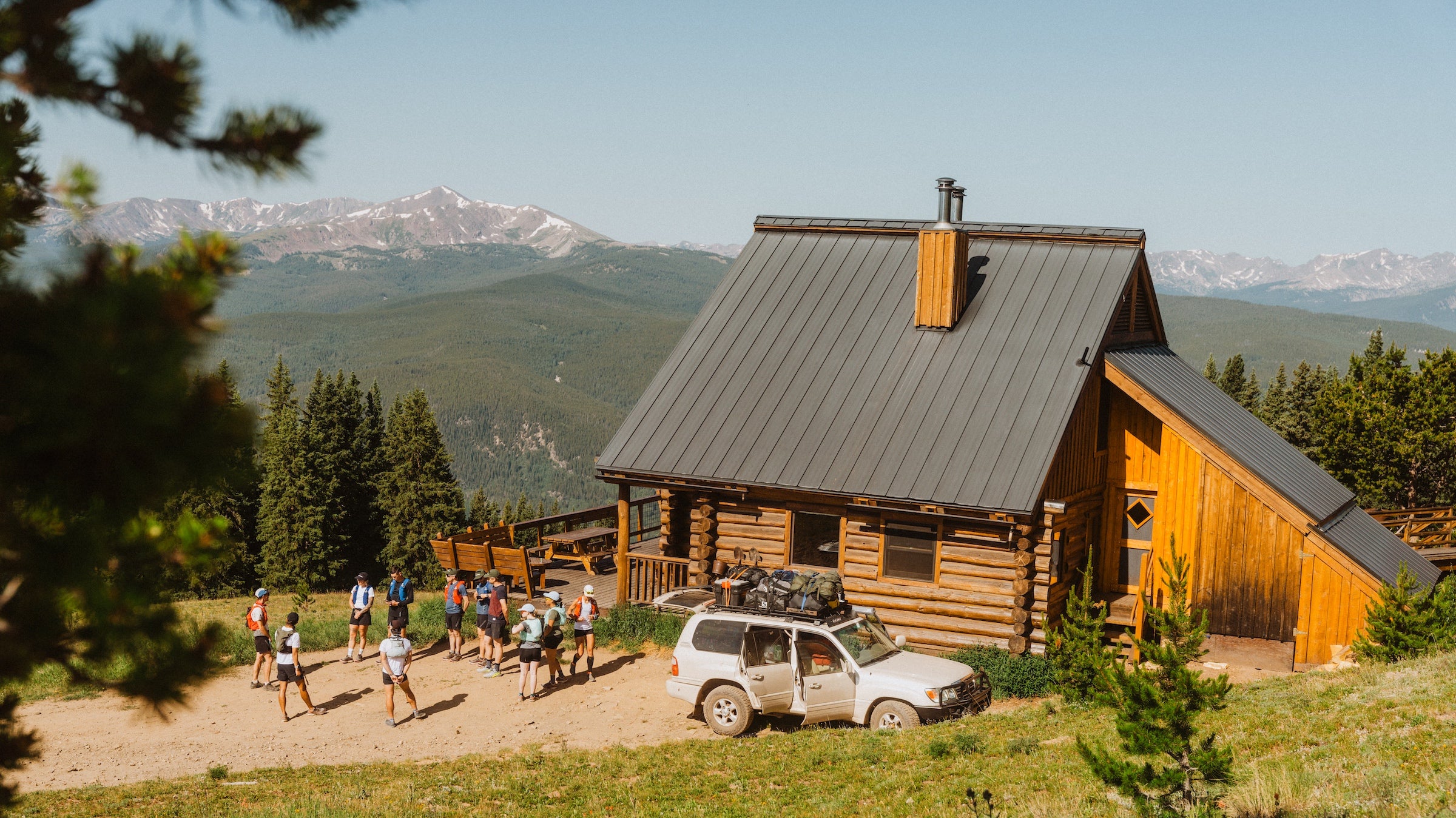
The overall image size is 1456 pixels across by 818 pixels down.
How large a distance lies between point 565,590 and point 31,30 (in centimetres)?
2090

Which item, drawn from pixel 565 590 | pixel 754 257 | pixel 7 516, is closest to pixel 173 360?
pixel 7 516

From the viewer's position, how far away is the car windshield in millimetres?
15891

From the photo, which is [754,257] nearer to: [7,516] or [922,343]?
[922,343]

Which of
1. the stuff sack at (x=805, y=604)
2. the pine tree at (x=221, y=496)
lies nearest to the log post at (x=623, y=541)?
the stuff sack at (x=805, y=604)

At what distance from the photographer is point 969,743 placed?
1354 cm

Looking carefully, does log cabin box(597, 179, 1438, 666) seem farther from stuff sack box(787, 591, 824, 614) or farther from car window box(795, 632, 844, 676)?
car window box(795, 632, 844, 676)

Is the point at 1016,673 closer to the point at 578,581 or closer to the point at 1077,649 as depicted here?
the point at 1077,649

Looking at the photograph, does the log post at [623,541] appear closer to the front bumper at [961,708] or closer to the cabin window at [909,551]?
the cabin window at [909,551]

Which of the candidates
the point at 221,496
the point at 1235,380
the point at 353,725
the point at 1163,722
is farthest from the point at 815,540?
the point at 1235,380

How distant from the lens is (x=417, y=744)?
661 inches

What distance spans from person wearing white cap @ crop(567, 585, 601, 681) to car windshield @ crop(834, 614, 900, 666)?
220 inches

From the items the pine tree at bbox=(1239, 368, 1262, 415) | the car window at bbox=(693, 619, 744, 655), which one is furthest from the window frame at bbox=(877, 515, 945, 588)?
the pine tree at bbox=(1239, 368, 1262, 415)

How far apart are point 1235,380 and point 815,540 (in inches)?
2318

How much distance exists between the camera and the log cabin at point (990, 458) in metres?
19.4
